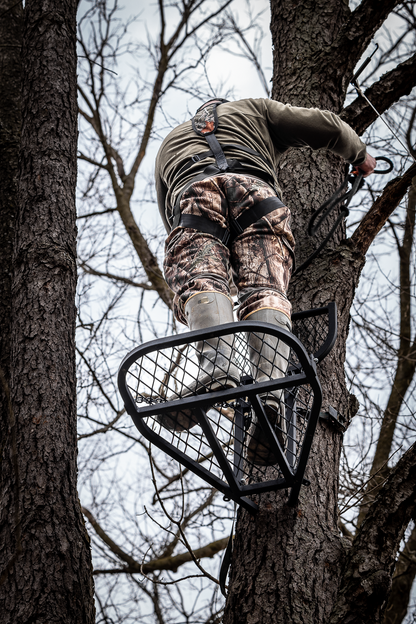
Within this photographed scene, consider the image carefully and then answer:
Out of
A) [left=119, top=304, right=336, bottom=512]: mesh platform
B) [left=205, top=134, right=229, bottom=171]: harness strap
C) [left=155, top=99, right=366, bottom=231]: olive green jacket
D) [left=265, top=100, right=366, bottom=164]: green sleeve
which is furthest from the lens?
[left=265, top=100, right=366, bottom=164]: green sleeve

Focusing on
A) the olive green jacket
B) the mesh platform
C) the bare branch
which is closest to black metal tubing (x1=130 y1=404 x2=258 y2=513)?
the mesh platform

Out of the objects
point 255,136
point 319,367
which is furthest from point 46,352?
point 255,136

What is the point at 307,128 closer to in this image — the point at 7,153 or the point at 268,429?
the point at 268,429

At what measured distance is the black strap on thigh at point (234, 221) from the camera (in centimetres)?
227

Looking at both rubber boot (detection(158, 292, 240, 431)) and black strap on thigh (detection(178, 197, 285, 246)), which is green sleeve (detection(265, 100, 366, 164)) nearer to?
black strap on thigh (detection(178, 197, 285, 246))

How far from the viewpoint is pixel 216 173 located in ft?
7.88

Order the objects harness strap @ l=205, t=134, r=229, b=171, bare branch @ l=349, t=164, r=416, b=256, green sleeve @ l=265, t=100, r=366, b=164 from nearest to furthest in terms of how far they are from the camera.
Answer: harness strap @ l=205, t=134, r=229, b=171
green sleeve @ l=265, t=100, r=366, b=164
bare branch @ l=349, t=164, r=416, b=256

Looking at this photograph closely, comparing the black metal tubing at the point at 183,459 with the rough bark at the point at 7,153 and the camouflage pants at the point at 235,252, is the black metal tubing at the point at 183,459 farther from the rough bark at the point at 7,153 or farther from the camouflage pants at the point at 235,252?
the rough bark at the point at 7,153

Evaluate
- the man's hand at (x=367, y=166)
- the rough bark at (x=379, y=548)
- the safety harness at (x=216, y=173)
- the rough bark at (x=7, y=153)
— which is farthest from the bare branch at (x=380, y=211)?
the rough bark at (x=7, y=153)

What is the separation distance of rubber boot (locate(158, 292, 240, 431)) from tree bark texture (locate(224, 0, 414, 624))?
0.51m

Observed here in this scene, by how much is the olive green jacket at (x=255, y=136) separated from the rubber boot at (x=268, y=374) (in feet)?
2.48

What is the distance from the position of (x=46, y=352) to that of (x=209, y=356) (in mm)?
615

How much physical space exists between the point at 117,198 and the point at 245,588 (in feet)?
15.5

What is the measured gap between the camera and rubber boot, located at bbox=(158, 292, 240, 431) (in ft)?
6.19
